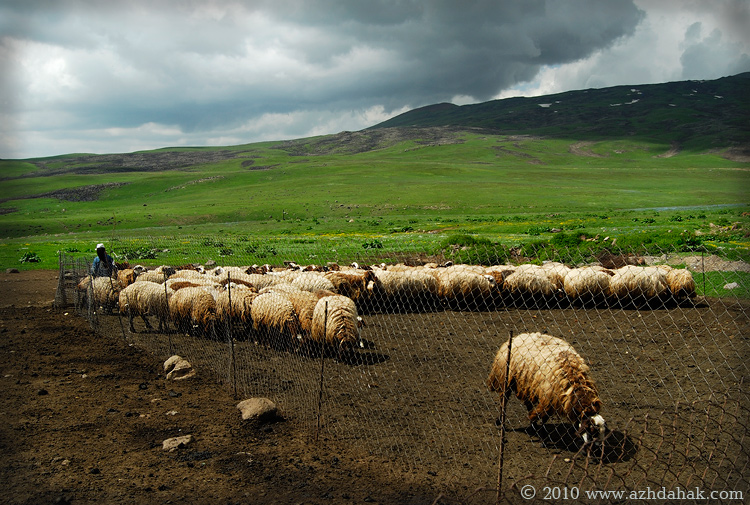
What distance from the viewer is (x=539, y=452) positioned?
20.4 ft

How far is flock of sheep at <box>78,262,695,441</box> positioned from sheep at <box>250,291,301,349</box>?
0.08 ft

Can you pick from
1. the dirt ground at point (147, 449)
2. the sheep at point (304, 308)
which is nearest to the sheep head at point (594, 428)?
the dirt ground at point (147, 449)

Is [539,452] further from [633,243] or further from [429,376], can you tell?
[633,243]

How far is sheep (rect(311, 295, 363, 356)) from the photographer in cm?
1026

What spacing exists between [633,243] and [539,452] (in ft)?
63.5

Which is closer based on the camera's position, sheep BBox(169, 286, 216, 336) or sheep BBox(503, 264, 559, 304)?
sheep BBox(169, 286, 216, 336)

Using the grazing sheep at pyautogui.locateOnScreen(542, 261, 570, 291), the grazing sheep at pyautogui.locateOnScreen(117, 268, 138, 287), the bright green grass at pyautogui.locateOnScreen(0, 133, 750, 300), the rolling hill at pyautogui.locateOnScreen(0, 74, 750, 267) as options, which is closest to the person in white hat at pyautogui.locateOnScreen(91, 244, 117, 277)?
the grazing sheep at pyautogui.locateOnScreen(117, 268, 138, 287)

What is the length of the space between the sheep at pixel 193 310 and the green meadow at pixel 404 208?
6.39 metres

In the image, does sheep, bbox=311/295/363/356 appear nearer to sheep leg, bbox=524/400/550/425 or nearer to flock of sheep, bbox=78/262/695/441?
flock of sheep, bbox=78/262/695/441

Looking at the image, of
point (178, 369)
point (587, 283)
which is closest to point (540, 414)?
point (178, 369)

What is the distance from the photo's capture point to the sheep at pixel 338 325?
33.7 feet

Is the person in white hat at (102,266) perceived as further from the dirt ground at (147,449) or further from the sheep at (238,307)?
the dirt ground at (147,449)

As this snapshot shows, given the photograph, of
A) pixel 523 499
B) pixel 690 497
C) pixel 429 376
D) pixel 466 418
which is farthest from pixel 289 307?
pixel 690 497

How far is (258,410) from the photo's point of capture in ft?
23.6
